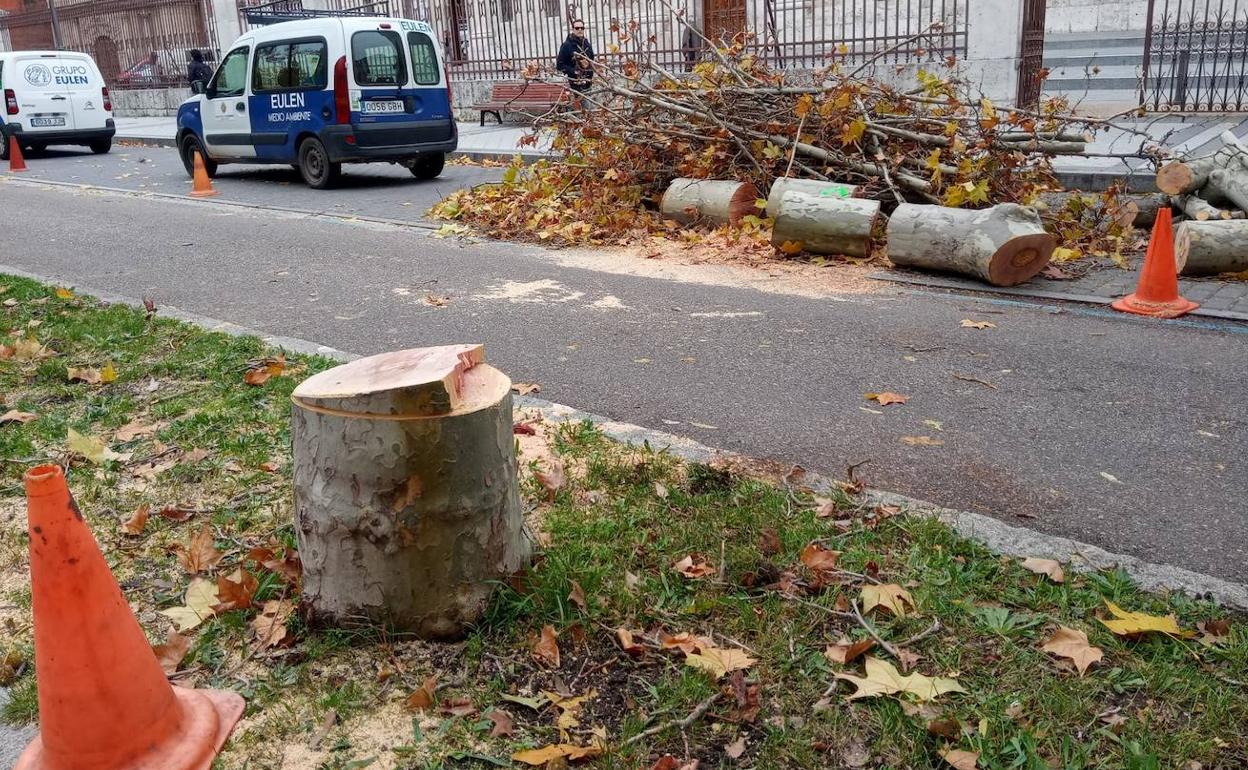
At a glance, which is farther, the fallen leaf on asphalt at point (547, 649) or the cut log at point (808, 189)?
the cut log at point (808, 189)

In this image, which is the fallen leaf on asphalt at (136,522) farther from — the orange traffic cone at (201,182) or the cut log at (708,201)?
the orange traffic cone at (201,182)

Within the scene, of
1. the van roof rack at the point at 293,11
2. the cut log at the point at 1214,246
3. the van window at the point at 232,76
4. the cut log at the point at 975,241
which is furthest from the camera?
the van roof rack at the point at 293,11

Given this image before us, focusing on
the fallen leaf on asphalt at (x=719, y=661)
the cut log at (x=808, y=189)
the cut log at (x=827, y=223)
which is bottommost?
the fallen leaf on asphalt at (x=719, y=661)

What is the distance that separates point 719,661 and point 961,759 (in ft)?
2.26

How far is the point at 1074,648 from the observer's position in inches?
118

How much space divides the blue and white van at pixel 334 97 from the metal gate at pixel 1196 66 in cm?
1025

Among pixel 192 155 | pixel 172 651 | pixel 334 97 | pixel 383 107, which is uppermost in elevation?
pixel 334 97

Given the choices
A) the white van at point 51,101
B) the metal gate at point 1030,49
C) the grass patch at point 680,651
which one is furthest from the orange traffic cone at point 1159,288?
the white van at point 51,101

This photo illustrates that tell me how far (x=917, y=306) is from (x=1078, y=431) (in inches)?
102

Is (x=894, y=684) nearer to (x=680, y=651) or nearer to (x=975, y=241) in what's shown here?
(x=680, y=651)

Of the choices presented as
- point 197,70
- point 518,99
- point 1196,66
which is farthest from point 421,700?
point 197,70

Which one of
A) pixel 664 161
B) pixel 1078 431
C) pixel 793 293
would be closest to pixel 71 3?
pixel 664 161

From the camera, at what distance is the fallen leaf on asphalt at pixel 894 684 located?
9.27 feet

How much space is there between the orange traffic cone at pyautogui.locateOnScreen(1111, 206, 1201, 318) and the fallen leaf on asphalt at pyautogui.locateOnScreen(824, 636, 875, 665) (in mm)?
4962
